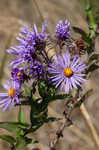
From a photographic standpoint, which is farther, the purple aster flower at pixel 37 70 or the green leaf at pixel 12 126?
the green leaf at pixel 12 126

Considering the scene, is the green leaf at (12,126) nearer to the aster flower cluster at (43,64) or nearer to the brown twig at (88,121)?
the aster flower cluster at (43,64)

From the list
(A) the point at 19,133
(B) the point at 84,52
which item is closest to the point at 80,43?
(B) the point at 84,52

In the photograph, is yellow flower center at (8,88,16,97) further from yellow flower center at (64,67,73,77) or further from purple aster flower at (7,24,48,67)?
yellow flower center at (64,67,73,77)

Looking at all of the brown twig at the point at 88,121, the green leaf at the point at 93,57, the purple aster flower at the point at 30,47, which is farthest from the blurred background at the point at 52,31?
the purple aster flower at the point at 30,47

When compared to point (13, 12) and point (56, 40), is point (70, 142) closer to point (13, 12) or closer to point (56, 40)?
point (56, 40)

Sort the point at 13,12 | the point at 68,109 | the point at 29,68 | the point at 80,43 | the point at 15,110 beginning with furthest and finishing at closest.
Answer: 1. the point at 13,12
2. the point at 15,110
3. the point at 68,109
4. the point at 80,43
5. the point at 29,68

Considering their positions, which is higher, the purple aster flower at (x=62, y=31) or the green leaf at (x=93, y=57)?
the purple aster flower at (x=62, y=31)

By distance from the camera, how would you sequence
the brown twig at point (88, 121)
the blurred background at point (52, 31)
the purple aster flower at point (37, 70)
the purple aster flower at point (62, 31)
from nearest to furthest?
the purple aster flower at point (37, 70) < the purple aster flower at point (62, 31) < the brown twig at point (88, 121) < the blurred background at point (52, 31)

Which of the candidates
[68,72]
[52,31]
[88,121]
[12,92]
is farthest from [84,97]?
[52,31]
